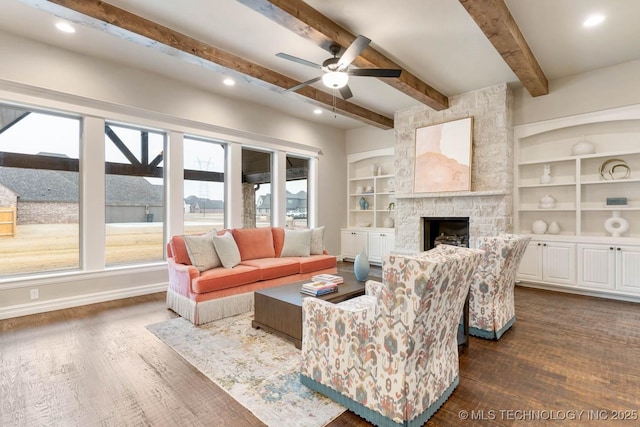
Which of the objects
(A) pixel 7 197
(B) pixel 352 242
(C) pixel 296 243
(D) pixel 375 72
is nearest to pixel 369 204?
(B) pixel 352 242

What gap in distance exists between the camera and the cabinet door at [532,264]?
4906 millimetres

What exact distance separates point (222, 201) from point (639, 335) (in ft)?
18.9

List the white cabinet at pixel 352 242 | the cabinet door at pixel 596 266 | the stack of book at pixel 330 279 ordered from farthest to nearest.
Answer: the white cabinet at pixel 352 242
the cabinet door at pixel 596 266
the stack of book at pixel 330 279

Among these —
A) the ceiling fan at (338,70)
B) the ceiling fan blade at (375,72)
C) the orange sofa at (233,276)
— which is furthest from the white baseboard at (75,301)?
the ceiling fan blade at (375,72)

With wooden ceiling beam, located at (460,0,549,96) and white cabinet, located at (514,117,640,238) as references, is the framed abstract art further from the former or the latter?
wooden ceiling beam, located at (460,0,549,96)

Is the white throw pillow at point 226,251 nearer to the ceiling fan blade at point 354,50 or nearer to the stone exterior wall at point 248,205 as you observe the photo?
the stone exterior wall at point 248,205

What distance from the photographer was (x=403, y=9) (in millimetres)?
3082

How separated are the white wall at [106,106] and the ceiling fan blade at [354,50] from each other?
292 cm

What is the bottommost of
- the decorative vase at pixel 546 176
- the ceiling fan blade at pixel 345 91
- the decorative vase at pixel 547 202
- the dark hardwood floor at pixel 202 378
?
the dark hardwood floor at pixel 202 378

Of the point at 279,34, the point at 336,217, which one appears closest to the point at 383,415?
the point at 279,34

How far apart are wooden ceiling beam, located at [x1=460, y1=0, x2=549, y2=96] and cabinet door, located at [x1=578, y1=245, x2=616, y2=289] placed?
250 cm

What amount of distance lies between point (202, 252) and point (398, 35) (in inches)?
135

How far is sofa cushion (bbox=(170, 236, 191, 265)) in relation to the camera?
3875 millimetres

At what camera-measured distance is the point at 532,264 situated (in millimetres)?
4965
